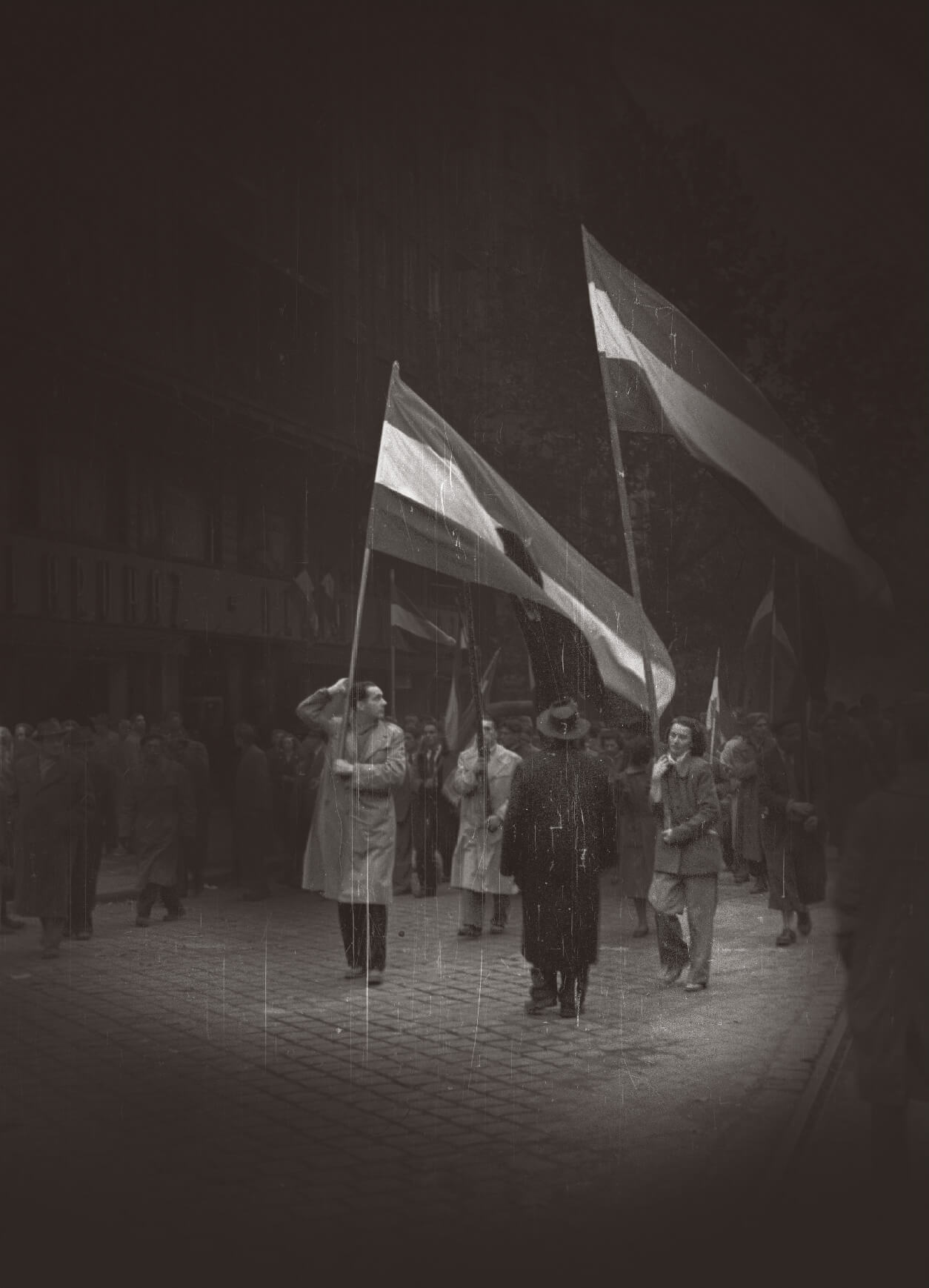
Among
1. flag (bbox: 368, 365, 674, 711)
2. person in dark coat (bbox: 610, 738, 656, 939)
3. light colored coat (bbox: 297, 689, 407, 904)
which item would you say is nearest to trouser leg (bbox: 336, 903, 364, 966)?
light colored coat (bbox: 297, 689, 407, 904)

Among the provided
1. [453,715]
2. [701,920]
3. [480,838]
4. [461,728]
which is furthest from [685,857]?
[453,715]

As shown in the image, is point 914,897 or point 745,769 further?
point 745,769

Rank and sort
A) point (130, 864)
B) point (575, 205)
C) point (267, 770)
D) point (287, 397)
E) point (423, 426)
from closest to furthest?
point (423, 426) → point (267, 770) → point (130, 864) → point (575, 205) → point (287, 397)

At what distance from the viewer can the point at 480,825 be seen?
39.5 ft

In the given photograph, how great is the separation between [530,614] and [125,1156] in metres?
5.22

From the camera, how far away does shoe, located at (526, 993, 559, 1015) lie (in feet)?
27.0

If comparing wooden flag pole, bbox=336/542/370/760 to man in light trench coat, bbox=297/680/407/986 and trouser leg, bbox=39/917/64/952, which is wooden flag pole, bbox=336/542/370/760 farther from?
trouser leg, bbox=39/917/64/952

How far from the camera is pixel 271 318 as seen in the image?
2828 centimetres

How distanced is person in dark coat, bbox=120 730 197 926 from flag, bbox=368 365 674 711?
4802 mm

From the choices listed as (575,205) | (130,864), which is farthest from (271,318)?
(130,864)

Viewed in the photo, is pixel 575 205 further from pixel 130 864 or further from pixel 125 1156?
pixel 125 1156

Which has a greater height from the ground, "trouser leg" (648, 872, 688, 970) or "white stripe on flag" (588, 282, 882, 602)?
"white stripe on flag" (588, 282, 882, 602)

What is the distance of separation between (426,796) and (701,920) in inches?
271

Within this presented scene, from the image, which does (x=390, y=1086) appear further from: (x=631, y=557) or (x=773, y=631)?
(x=773, y=631)
